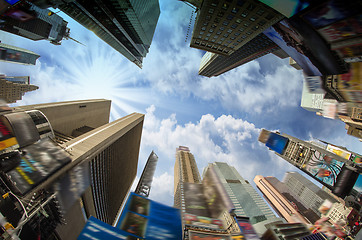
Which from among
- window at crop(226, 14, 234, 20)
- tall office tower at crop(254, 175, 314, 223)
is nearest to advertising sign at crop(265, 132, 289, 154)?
window at crop(226, 14, 234, 20)

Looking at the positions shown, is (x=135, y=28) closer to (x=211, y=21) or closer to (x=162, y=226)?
(x=211, y=21)

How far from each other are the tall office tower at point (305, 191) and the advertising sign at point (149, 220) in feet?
407

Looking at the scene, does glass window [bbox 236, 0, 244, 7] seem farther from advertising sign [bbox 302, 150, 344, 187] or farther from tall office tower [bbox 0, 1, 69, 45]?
tall office tower [bbox 0, 1, 69, 45]

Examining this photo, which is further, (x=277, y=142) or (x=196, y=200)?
(x=277, y=142)

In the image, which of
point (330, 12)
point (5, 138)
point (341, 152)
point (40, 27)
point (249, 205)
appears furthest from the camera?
point (249, 205)

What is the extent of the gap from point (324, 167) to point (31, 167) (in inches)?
1461

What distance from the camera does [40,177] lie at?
1541 centimetres

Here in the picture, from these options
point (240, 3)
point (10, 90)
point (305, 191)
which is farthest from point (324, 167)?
point (10, 90)

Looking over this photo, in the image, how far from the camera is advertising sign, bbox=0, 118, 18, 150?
14.4m

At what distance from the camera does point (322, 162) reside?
18125 mm

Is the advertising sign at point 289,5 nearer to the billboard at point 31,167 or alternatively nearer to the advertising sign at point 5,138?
the billboard at point 31,167

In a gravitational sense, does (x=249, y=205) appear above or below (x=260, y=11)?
below

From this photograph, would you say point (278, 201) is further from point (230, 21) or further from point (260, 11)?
point (230, 21)

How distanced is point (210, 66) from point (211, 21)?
145 feet
